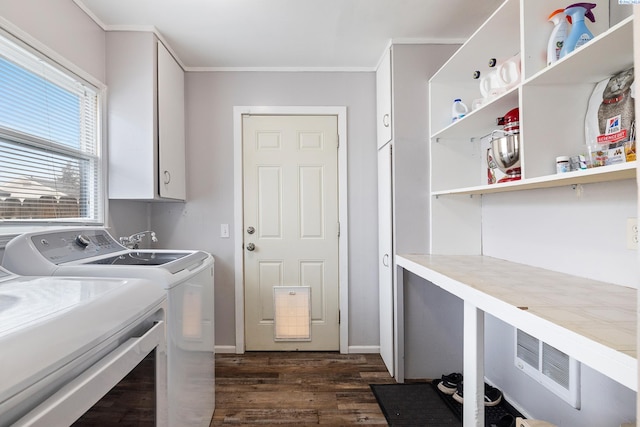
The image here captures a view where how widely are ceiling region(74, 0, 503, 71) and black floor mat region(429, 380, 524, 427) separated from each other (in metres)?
2.30

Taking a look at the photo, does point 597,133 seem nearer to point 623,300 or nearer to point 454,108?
point 623,300

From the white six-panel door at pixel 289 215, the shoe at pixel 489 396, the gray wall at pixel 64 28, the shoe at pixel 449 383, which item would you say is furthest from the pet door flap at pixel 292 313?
the gray wall at pixel 64 28

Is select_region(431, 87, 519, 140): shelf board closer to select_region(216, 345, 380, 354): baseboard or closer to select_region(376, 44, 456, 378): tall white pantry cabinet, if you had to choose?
select_region(376, 44, 456, 378): tall white pantry cabinet

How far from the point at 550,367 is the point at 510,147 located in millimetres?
1096

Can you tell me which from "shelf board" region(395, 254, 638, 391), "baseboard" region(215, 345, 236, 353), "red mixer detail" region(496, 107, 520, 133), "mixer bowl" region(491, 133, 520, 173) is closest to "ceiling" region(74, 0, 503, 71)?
"red mixer detail" region(496, 107, 520, 133)

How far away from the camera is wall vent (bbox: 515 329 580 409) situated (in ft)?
4.65

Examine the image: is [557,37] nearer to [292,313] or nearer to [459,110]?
[459,110]

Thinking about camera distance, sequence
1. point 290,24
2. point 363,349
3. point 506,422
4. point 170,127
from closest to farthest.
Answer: point 506,422
point 290,24
point 170,127
point 363,349

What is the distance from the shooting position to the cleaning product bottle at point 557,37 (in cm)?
116

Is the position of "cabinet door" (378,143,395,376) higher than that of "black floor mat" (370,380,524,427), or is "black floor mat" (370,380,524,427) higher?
"cabinet door" (378,143,395,376)

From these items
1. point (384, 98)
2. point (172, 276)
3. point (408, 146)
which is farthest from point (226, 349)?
point (384, 98)

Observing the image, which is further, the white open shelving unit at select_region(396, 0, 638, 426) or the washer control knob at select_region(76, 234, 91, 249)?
the washer control knob at select_region(76, 234, 91, 249)

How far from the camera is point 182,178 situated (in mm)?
2414

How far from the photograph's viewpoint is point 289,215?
258 centimetres
